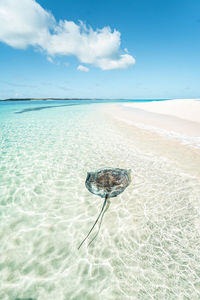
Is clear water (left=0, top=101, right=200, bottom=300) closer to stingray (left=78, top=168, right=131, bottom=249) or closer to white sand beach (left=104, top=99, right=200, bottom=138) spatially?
stingray (left=78, top=168, right=131, bottom=249)

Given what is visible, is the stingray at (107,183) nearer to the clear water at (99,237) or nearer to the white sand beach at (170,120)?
the clear water at (99,237)

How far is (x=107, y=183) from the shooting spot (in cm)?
452

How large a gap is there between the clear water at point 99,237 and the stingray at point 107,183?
8.0 inches

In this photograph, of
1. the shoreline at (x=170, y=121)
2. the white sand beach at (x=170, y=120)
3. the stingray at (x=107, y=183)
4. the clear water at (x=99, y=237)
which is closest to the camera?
the clear water at (x=99, y=237)

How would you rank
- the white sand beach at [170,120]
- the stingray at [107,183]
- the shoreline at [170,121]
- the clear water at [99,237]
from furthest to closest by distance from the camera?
the white sand beach at [170,120], the shoreline at [170,121], the stingray at [107,183], the clear water at [99,237]

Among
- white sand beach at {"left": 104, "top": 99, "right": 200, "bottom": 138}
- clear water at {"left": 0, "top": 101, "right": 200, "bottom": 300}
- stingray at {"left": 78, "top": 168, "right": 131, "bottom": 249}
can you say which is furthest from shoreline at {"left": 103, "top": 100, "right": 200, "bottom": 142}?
stingray at {"left": 78, "top": 168, "right": 131, "bottom": 249}

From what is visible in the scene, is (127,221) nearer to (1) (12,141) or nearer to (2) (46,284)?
(2) (46,284)

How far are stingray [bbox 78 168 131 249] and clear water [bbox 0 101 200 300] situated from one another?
0.20 metres

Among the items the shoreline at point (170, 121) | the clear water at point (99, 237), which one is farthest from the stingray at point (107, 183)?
the shoreline at point (170, 121)

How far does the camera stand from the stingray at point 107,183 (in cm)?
425

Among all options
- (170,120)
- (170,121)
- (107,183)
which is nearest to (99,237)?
(107,183)

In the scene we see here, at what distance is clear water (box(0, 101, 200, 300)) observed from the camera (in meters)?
2.28

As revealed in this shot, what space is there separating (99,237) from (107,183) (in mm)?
1709

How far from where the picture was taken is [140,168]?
579cm
